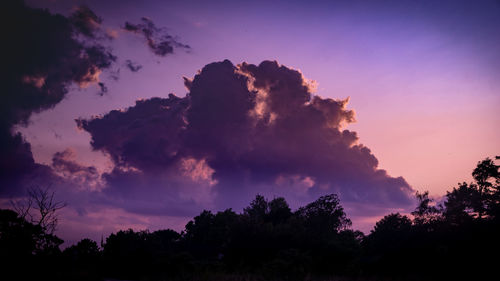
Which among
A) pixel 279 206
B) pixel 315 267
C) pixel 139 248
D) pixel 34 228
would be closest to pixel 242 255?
pixel 315 267

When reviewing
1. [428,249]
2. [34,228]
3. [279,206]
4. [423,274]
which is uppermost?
[279,206]

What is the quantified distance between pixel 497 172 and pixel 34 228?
74.0m

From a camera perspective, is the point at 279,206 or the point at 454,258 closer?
the point at 454,258

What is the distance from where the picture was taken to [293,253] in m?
39.7

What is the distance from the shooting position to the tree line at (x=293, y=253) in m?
30.8

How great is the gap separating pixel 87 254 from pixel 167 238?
44569mm

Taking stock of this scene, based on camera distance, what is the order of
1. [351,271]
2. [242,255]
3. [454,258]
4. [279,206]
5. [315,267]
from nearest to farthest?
[454,258] → [351,271] → [315,267] → [242,255] → [279,206]

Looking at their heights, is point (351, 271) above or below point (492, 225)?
below

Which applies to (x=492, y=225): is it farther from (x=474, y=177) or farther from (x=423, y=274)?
(x=474, y=177)

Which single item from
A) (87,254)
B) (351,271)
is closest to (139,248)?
(87,254)

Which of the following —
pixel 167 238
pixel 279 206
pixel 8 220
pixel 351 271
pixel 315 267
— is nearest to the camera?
pixel 351 271

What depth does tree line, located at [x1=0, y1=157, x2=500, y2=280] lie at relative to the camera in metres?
30.8

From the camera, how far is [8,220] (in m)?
50.2

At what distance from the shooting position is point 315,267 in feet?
141
